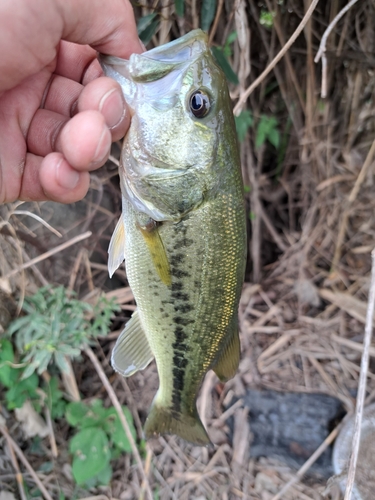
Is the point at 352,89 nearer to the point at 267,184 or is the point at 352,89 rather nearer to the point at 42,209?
the point at 267,184

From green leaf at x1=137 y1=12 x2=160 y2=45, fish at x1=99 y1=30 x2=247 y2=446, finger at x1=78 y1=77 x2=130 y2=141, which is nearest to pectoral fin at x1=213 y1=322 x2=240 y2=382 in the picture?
fish at x1=99 y1=30 x2=247 y2=446

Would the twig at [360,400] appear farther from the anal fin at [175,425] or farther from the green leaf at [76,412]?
the green leaf at [76,412]

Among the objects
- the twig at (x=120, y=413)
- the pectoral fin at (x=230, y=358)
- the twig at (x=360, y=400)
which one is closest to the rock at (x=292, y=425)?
the twig at (x=120, y=413)

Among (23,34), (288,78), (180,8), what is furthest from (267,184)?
(23,34)

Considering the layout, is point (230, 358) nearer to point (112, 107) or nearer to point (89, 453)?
point (112, 107)

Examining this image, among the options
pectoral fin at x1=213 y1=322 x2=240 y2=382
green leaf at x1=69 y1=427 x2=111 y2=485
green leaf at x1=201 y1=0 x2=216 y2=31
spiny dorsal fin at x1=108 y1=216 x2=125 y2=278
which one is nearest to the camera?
spiny dorsal fin at x1=108 y1=216 x2=125 y2=278

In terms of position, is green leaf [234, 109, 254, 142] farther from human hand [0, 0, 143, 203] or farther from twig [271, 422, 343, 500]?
twig [271, 422, 343, 500]
